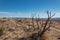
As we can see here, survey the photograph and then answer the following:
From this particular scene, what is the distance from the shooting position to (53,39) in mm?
16516

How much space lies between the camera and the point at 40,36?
639 inches

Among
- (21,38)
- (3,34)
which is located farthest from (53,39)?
(3,34)

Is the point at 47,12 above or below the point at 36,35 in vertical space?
above

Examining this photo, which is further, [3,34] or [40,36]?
[3,34]

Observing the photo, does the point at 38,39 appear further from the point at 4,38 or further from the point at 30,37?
the point at 4,38

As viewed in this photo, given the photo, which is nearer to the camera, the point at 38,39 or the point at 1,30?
the point at 38,39

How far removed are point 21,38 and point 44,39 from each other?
2.66 m

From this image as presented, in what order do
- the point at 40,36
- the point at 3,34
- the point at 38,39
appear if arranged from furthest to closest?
the point at 3,34 < the point at 40,36 < the point at 38,39

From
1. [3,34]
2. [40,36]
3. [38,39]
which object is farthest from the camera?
[3,34]

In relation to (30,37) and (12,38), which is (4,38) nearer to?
(12,38)

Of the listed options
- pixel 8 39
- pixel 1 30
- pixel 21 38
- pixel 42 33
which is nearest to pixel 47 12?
pixel 42 33

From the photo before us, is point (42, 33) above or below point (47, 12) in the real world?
below

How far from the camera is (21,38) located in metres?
16.5

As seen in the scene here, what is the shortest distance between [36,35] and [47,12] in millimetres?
2910
